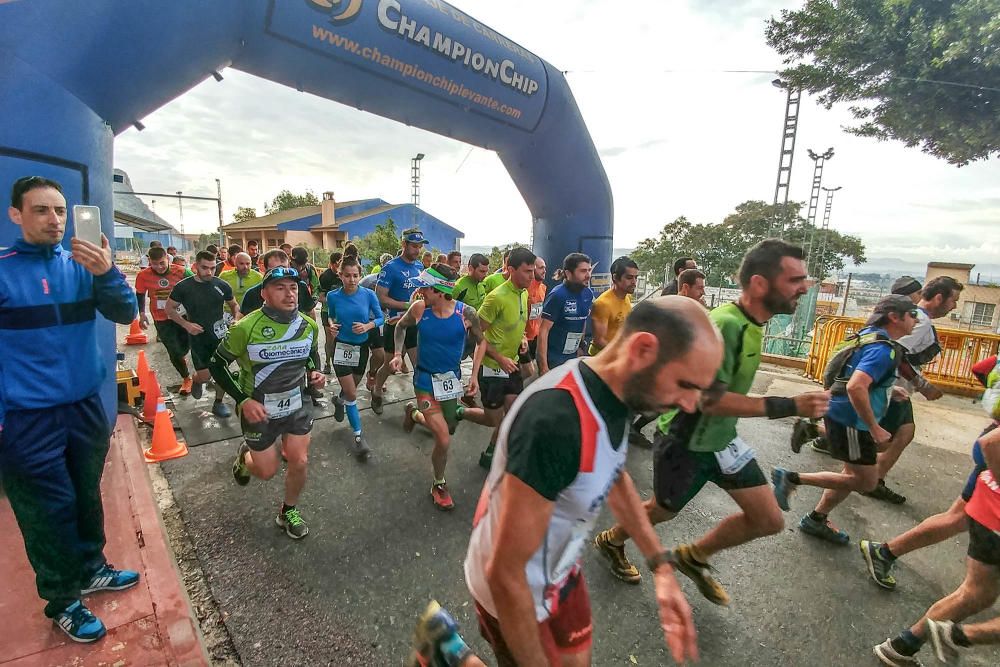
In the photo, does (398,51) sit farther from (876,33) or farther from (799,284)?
(876,33)

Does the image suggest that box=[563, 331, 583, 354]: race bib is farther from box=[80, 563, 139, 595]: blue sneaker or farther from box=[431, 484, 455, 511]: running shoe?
box=[80, 563, 139, 595]: blue sneaker

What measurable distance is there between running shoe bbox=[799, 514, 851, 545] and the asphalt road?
0.29 ft

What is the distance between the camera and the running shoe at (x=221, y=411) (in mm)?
5465

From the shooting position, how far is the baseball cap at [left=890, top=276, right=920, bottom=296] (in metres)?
4.36

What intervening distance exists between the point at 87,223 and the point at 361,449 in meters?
2.99

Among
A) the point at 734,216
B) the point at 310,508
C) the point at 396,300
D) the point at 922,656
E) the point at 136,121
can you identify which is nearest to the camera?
the point at 922,656

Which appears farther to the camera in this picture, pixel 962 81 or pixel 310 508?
pixel 962 81

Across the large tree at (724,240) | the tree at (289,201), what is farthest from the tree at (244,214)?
the large tree at (724,240)

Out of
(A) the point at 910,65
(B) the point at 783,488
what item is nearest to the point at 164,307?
(B) the point at 783,488

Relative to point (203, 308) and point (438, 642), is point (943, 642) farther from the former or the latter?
point (203, 308)

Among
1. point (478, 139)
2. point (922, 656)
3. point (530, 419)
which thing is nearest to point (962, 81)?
point (478, 139)

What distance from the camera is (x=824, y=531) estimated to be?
3547 mm

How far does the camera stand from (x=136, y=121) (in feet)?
13.5

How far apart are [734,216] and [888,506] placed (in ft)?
98.6
